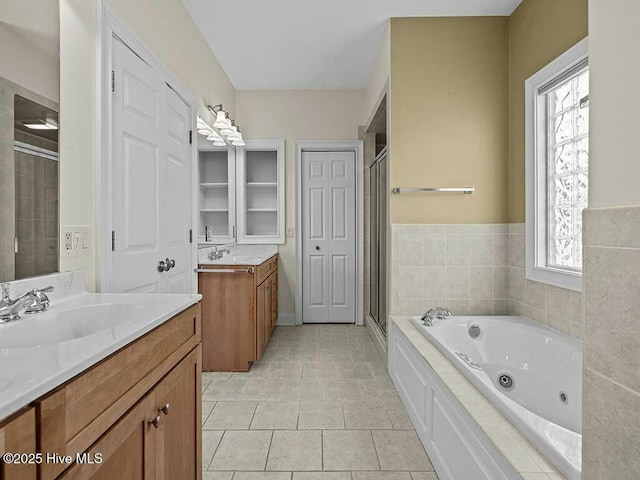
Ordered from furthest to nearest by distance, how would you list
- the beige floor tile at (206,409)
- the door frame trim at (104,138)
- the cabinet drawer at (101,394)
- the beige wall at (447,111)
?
1. the beige wall at (447,111)
2. the beige floor tile at (206,409)
3. the door frame trim at (104,138)
4. the cabinet drawer at (101,394)

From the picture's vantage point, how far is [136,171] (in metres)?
1.85

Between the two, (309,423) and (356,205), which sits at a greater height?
(356,205)

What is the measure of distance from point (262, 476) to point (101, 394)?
3.75ft

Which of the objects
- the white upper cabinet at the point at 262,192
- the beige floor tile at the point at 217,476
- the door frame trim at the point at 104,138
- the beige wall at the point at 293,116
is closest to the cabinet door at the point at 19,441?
the door frame trim at the point at 104,138

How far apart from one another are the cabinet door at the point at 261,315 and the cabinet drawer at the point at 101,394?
1.73 m

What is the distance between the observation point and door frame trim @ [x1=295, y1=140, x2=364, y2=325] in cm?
409

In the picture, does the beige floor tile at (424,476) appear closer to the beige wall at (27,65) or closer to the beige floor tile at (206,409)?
the beige floor tile at (206,409)

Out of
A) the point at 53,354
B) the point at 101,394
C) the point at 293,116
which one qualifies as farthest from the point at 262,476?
the point at 293,116

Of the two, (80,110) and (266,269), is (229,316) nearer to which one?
(266,269)

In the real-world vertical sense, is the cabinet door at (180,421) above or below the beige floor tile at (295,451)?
A: above

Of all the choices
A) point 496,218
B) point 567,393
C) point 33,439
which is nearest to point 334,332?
point 496,218

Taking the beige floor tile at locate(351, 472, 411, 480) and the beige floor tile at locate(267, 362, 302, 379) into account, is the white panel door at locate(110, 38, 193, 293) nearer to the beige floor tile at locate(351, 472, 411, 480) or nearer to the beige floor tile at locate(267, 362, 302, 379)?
the beige floor tile at locate(267, 362, 302, 379)

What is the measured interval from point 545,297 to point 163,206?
2437 millimetres

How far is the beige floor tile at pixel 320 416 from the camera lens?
2.04 meters
